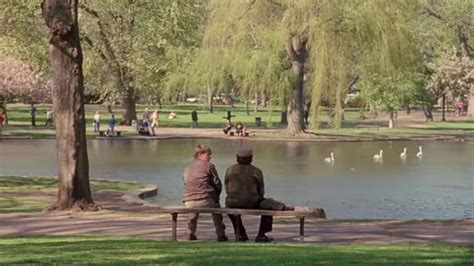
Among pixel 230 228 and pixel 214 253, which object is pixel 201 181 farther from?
pixel 214 253

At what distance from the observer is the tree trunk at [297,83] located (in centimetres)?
5003

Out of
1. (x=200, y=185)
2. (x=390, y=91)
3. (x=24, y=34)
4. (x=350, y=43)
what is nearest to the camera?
(x=200, y=185)

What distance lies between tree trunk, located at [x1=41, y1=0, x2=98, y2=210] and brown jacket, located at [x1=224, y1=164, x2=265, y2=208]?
5.77 m

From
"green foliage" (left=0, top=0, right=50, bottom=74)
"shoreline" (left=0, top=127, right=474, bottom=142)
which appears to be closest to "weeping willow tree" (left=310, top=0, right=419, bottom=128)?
"shoreline" (left=0, top=127, right=474, bottom=142)

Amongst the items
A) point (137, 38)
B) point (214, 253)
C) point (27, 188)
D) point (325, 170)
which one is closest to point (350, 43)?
point (137, 38)

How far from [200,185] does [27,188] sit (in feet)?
38.0

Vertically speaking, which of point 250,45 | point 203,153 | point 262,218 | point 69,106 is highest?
point 250,45

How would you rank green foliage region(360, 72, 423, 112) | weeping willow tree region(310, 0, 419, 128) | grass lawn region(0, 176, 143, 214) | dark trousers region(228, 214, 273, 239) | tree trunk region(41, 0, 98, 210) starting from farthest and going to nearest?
1. green foliage region(360, 72, 423, 112)
2. weeping willow tree region(310, 0, 419, 128)
3. grass lawn region(0, 176, 143, 214)
4. tree trunk region(41, 0, 98, 210)
5. dark trousers region(228, 214, 273, 239)

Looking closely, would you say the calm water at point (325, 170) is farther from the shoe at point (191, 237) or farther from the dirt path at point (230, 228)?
the shoe at point (191, 237)

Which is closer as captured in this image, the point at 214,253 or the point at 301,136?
the point at 214,253

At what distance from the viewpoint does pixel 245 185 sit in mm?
14070

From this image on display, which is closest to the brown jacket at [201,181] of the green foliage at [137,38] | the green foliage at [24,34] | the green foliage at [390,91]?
the green foliage at [24,34]

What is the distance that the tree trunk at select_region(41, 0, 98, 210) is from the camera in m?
18.6

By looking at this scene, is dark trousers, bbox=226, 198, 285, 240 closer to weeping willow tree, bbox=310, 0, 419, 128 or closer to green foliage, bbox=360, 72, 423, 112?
weeping willow tree, bbox=310, 0, 419, 128
